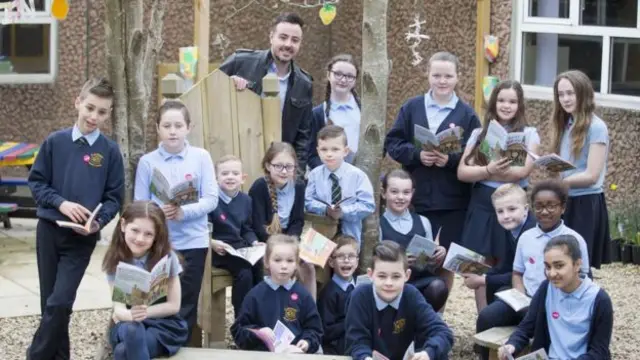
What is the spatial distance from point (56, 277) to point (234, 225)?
0.95 m

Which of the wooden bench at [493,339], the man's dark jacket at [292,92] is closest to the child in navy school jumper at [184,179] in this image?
the man's dark jacket at [292,92]

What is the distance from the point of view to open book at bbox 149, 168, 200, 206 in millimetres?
5699

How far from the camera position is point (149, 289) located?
506 centimetres

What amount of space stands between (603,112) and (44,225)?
5.44m

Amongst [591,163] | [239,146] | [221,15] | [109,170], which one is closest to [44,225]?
[109,170]

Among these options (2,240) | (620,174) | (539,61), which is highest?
(539,61)

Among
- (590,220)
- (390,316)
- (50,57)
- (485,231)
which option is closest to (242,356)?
(390,316)

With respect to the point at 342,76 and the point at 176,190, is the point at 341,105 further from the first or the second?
the point at 176,190

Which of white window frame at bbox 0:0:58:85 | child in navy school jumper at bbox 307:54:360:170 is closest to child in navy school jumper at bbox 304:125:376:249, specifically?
child in navy school jumper at bbox 307:54:360:170

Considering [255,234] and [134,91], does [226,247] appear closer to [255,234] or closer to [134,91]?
[255,234]

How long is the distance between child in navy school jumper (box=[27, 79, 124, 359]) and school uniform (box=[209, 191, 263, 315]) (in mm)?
606

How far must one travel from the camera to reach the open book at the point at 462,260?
5.91 metres

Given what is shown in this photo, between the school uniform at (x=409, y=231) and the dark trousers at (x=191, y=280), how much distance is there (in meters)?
1.00

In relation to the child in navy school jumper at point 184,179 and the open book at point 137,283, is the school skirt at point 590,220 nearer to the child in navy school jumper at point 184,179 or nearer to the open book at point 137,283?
the child in navy school jumper at point 184,179
